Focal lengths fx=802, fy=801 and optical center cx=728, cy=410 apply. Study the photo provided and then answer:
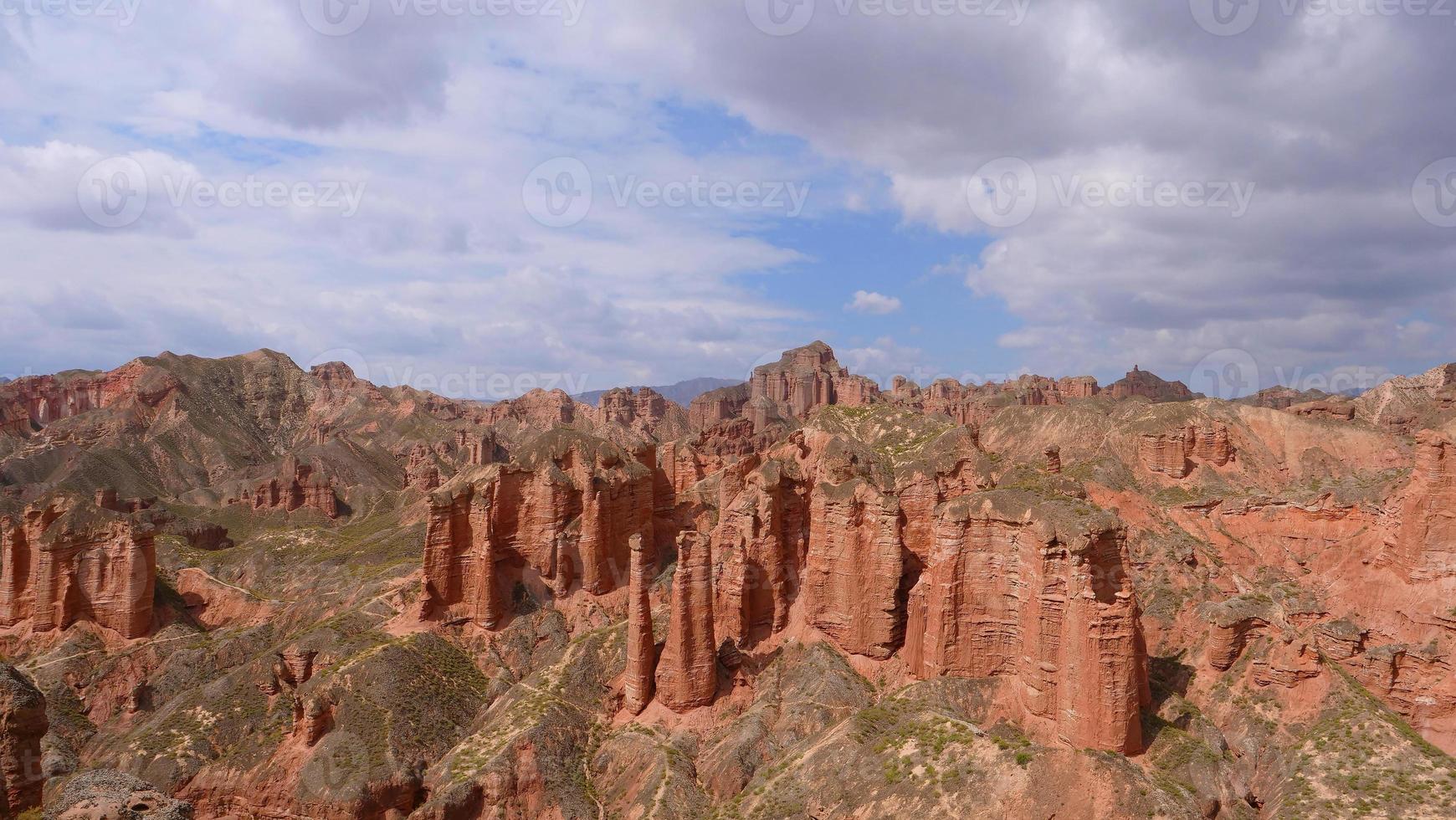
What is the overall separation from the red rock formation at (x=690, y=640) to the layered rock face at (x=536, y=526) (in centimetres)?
1537

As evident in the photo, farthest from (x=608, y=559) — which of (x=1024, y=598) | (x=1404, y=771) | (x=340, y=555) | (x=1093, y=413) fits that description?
(x=1093, y=413)

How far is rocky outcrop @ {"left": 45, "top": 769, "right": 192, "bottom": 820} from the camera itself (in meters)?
20.6

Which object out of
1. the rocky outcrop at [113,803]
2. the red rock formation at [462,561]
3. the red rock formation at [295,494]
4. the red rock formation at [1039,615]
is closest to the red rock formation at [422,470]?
the red rock formation at [295,494]

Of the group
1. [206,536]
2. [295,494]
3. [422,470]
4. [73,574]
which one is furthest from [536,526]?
[295,494]

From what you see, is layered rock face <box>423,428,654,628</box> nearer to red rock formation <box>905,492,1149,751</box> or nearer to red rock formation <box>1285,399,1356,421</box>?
red rock formation <box>905,492,1149,751</box>

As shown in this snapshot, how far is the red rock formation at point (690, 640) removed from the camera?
51.0 metres

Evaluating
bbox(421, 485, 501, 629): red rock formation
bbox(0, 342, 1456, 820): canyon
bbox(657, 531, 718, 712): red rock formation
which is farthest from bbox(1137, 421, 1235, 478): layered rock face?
bbox(421, 485, 501, 629): red rock formation

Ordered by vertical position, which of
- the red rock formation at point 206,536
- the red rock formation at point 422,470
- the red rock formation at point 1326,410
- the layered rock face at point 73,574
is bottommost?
the red rock formation at point 206,536

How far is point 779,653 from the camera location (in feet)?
177

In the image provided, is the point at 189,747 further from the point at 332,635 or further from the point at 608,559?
the point at 608,559

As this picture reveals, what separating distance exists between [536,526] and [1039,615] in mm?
40022

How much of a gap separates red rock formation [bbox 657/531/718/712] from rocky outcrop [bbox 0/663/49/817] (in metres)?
32.2

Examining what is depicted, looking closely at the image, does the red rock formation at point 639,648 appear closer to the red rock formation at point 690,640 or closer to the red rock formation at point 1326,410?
the red rock formation at point 690,640

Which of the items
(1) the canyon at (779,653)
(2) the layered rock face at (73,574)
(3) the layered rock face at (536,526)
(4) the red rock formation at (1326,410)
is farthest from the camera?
(4) the red rock formation at (1326,410)
